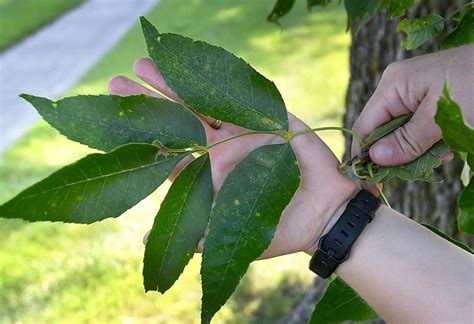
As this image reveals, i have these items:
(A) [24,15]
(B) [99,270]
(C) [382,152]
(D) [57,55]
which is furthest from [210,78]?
(A) [24,15]

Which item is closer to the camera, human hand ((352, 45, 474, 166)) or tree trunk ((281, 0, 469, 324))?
human hand ((352, 45, 474, 166))

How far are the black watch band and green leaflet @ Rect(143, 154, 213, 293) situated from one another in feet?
0.66

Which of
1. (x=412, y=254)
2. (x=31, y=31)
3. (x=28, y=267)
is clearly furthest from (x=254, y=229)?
(x=31, y=31)

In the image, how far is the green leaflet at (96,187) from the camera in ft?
2.11

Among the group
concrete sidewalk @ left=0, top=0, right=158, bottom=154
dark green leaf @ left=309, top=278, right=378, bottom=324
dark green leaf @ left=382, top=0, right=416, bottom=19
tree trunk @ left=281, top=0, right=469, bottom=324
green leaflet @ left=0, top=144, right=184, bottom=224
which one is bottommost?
concrete sidewalk @ left=0, top=0, right=158, bottom=154

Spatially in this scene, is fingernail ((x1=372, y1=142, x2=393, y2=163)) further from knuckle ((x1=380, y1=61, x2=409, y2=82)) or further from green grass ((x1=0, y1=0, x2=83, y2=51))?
green grass ((x1=0, y1=0, x2=83, y2=51))

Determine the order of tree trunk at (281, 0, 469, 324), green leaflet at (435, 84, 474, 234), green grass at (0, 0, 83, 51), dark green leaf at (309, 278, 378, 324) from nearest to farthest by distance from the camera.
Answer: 1. green leaflet at (435, 84, 474, 234)
2. dark green leaf at (309, 278, 378, 324)
3. tree trunk at (281, 0, 469, 324)
4. green grass at (0, 0, 83, 51)

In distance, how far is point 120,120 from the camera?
711 mm

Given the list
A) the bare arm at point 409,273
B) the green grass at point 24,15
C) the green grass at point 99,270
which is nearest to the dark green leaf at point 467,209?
the bare arm at point 409,273

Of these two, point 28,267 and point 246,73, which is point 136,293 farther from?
point 246,73

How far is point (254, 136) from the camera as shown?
0.87 m

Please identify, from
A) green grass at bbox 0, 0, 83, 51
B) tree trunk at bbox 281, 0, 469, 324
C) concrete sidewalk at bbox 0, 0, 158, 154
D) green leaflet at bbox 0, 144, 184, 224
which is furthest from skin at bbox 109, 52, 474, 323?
green grass at bbox 0, 0, 83, 51

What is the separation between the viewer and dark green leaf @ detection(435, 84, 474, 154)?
0.54 meters

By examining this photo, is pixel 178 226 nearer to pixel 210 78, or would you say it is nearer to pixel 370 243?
pixel 210 78
